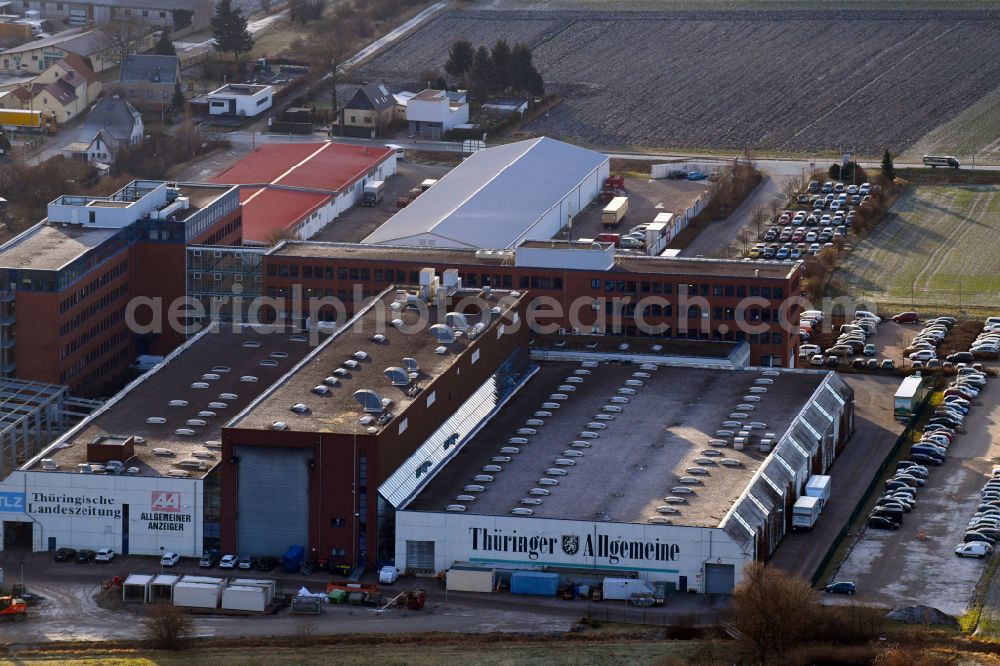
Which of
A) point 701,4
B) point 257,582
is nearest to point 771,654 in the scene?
point 257,582

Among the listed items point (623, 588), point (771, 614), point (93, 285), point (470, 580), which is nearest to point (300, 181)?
point (93, 285)

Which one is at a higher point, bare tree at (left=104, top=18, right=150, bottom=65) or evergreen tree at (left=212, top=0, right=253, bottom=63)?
evergreen tree at (left=212, top=0, right=253, bottom=63)

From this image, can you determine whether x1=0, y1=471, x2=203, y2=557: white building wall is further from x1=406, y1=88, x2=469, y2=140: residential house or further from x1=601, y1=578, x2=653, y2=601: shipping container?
x1=406, y1=88, x2=469, y2=140: residential house

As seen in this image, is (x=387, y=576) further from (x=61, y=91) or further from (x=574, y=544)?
(x=61, y=91)

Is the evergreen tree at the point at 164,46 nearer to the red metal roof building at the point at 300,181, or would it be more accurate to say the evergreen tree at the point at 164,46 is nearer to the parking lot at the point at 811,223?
the red metal roof building at the point at 300,181

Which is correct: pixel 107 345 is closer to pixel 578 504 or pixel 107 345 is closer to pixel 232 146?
pixel 578 504

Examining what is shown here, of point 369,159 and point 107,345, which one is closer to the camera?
point 107,345

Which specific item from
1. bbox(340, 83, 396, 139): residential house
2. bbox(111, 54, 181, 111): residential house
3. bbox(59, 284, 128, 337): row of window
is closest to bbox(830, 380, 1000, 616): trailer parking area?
bbox(59, 284, 128, 337): row of window
